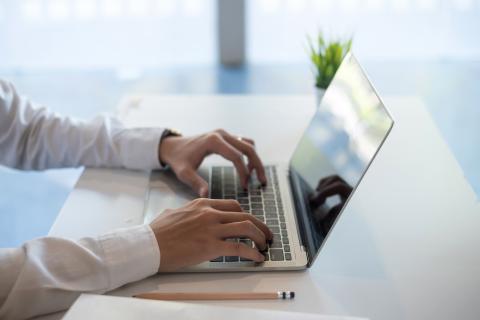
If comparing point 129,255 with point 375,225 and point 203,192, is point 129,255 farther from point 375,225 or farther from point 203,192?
point 375,225

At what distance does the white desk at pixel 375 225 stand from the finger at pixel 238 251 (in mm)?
27

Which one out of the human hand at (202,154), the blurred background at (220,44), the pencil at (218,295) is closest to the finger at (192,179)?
the human hand at (202,154)

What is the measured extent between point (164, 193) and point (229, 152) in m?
0.14

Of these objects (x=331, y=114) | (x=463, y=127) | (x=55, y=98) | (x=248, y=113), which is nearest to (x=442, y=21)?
(x=463, y=127)

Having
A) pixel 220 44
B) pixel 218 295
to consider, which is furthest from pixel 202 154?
pixel 220 44

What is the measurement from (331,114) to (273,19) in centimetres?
243

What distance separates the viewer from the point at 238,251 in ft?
2.81

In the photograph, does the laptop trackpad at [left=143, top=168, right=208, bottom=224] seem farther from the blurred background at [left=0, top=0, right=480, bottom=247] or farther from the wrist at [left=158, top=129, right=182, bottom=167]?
the blurred background at [left=0, top=0, right=480, bottom=247]

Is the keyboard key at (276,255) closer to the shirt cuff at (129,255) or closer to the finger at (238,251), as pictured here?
the finger at (238,251)

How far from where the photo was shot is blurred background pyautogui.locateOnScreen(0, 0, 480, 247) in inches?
129

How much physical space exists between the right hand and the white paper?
11 cm

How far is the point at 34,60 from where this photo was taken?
3.48 metres

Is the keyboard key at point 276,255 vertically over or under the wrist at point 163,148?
under

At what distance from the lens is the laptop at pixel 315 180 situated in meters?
0.87
